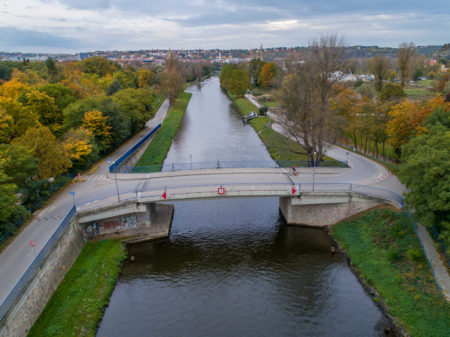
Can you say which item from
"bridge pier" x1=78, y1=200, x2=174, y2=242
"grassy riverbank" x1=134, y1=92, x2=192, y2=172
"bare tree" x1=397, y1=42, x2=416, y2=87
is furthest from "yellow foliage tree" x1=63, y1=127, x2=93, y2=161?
"bare tree" x1=397, y1=42, x2=416, y2=87

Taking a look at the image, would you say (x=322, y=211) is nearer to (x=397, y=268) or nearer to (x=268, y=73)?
(x=397, y=268)

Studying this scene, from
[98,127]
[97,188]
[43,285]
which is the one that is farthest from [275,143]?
[43,285]

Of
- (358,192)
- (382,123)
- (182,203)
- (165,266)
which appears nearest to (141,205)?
(165,266)

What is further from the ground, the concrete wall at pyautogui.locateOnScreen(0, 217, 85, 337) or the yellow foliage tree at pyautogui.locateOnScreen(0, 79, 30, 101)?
the yellow foliage tree at pyautogui.locateOnScreen(0, 79, 30, 101)

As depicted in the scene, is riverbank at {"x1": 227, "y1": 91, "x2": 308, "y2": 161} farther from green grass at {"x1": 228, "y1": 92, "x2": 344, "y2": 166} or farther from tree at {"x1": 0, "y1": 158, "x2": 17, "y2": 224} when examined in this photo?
tree at {"x1": 0, "y1": 158, "x2": 17, "y2": 224}

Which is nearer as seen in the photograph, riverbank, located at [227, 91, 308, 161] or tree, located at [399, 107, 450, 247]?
tree, located at [399, 107, 450, 247]

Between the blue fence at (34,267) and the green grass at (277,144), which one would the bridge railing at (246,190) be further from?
the green grass at (277,144)

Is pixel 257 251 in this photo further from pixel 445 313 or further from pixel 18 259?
pixel 18 259
